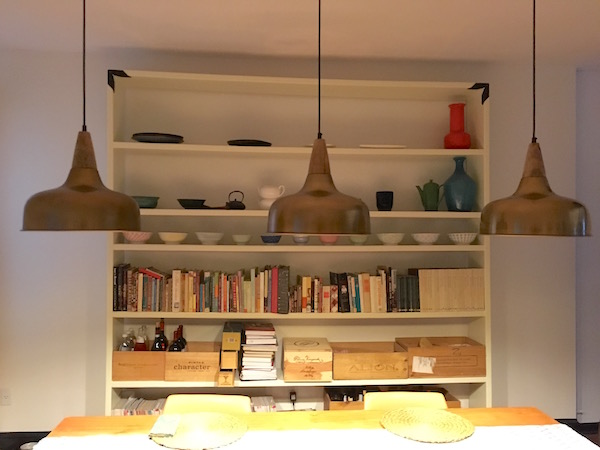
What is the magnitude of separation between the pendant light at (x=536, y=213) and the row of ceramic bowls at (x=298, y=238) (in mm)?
1308

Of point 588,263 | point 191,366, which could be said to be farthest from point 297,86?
point 588,263

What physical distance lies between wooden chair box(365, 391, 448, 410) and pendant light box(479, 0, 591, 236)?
96 centimetres

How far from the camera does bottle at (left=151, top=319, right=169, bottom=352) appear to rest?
118 inches

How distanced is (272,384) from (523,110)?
88.7 inches

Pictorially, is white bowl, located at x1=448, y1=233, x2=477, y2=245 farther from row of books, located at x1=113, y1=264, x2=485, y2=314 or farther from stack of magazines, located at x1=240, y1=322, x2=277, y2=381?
stack of magazines, located at x1=240, y1=322, x2=277, y2=381

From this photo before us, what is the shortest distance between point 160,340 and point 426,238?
1580 mm

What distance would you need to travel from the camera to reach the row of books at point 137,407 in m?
2.93

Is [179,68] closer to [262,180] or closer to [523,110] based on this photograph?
[262,180]

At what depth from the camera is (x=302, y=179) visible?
332cm

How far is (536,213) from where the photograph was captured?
5.41 feet

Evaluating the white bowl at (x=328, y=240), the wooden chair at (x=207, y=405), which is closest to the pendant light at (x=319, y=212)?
the wooden chair at (x=207, y=405)

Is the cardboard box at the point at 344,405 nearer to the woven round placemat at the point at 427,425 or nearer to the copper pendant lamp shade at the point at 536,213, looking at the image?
the woven round placemat at the point at 427,425

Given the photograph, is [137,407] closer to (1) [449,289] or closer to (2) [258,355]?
(2) [258,355]

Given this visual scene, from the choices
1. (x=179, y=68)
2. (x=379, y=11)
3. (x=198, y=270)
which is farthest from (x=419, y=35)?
(x=198, y=270)
